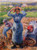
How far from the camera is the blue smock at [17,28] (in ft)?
10.1

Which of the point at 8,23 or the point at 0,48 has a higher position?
the point at 8,23

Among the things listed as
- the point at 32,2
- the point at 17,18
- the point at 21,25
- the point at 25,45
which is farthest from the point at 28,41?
the point at 32,2

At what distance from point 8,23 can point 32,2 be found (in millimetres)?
745

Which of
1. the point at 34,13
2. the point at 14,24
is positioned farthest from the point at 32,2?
the point at 14,24

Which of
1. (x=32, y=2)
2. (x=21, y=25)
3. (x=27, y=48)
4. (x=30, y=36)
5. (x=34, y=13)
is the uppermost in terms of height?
(x=32, y=2)

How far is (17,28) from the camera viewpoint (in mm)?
3107

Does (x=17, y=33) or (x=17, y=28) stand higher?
(x=17, y=28)

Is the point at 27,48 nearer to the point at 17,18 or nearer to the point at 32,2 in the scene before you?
the point at 17,18

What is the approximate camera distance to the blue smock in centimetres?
308

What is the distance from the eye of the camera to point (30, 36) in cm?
309

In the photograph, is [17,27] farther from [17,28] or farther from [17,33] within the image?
[17,33]

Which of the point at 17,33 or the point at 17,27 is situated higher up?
the point at 17,27

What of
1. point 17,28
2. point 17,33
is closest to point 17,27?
point 17,28

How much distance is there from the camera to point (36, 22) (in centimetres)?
311
